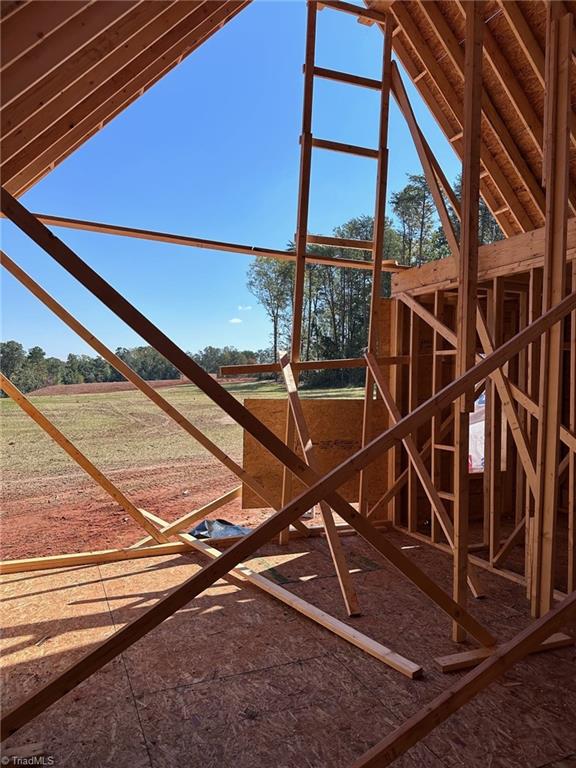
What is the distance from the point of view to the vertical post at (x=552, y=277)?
11.3 feet

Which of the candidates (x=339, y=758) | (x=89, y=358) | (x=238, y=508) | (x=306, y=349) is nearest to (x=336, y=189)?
(x=306, y=349)

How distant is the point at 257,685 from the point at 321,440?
347 cm

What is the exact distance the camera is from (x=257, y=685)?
2838 millimetres

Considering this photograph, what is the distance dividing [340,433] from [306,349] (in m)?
13.2

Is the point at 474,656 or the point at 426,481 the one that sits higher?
the point at 426,481

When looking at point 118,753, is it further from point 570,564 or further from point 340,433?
point 340,433

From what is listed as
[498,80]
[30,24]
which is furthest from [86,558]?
[498,80]

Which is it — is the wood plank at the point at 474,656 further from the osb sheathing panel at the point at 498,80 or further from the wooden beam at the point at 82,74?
the osb sheathing panel at the point at 498,80

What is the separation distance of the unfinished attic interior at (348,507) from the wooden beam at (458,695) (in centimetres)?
1

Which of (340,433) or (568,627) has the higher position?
(340,433)

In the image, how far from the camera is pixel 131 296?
21.7 metres

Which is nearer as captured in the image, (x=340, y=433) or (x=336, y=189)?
(x=340, y=433)

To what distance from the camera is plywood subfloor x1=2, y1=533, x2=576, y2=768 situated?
2340 millimetres

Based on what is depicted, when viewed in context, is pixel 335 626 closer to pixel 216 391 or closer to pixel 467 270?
pixel 216 391
